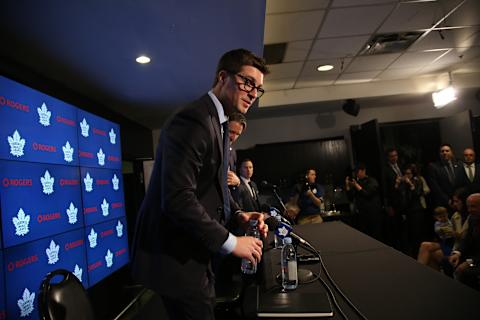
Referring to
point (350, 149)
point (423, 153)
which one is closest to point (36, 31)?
point (350, 149)

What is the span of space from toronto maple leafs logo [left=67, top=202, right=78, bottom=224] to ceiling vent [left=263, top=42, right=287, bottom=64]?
2553mm

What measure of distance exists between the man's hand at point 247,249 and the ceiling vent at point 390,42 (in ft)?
11.2

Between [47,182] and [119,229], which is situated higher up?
[47,182]

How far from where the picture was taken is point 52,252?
93.4 inches

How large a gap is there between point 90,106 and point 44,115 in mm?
1350

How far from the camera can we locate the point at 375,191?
4961 millimetres

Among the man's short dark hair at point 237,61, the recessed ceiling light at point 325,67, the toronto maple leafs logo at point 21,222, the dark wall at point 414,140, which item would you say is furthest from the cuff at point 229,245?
the dark wall at point 414,140

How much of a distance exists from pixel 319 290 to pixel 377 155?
4.69 metres

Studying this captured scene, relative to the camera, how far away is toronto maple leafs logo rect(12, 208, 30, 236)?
2057 mm

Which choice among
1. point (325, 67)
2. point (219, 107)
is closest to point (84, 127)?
point (219, 107)

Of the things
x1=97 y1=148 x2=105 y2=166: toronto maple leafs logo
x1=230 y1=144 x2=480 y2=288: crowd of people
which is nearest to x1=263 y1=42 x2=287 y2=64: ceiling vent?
x1=230 y1=144 x2=480 y2=288: crowd of people

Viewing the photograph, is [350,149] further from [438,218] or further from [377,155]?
[438,218]

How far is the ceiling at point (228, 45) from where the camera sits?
2070 millimetres

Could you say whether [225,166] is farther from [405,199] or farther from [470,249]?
[405,199]
